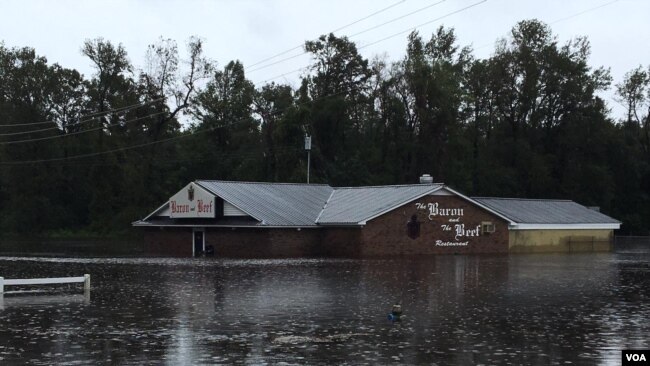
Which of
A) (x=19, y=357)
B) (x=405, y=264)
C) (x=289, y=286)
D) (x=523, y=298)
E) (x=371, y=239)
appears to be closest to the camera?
(x=19, y=357)

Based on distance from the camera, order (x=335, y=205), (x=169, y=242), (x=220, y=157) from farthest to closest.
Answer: (x=220, y=157) < (x=169, y=242) < (x=335, y=205)

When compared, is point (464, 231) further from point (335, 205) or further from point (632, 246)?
point (632, 246)

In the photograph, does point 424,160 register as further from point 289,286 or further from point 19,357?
point 19,357

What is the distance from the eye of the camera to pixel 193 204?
5438 cm

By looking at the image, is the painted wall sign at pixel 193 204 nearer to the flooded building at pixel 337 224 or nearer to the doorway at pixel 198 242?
the flooded building at pixel 337 224


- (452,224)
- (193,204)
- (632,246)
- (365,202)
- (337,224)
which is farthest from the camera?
(632,246)

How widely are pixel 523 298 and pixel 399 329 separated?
330 inches

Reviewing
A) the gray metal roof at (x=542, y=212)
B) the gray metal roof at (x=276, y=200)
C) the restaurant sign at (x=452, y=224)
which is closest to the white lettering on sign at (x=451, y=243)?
the restaurant sign at (x=452, y=224)

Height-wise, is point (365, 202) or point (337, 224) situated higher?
point (365, 202)

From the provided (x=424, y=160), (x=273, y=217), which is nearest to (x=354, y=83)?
(x=424, y=160)

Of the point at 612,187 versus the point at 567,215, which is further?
the point at 612,187

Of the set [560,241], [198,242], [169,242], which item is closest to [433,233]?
[560,241]

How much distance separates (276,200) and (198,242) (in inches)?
231

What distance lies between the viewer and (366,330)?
60.7 ft
